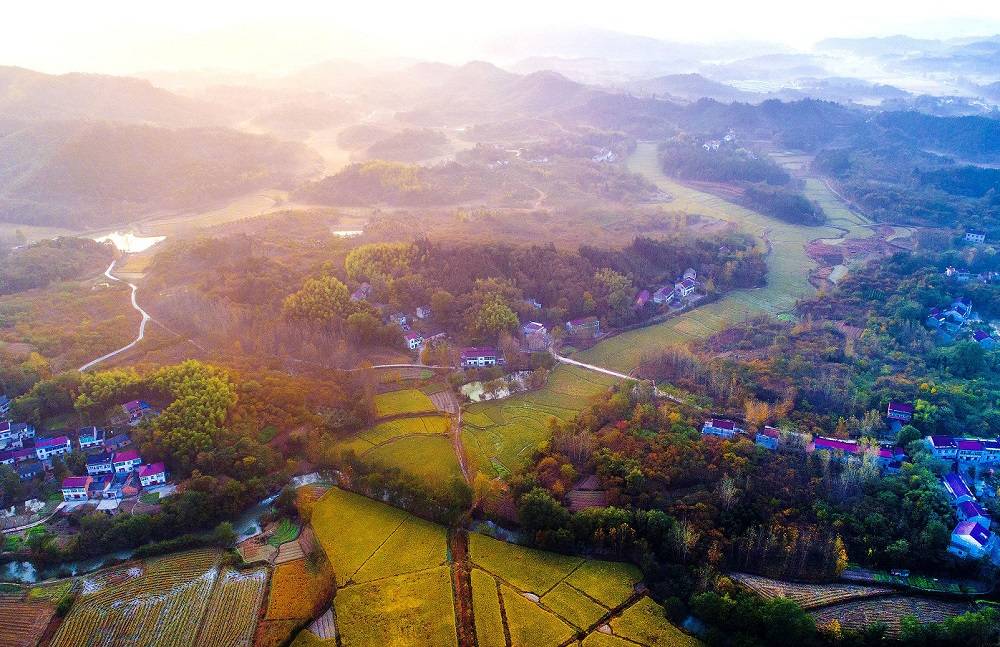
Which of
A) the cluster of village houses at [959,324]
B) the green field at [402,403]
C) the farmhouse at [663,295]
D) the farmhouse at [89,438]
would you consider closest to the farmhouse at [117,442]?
the farmhouse at [89,438]

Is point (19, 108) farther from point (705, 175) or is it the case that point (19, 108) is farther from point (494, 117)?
point (705, 175)

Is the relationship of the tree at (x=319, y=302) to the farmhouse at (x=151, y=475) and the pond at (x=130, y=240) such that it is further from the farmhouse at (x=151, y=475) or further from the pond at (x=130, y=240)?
the pond at (x=130, y=240)

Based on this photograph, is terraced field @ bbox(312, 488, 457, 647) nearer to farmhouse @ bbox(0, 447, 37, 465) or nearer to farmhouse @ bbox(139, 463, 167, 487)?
farmhouse @ bbox(139, 463, 167, 487)

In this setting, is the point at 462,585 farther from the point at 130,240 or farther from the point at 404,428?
the point at 130,240

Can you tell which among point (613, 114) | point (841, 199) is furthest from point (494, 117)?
point (841, 199)

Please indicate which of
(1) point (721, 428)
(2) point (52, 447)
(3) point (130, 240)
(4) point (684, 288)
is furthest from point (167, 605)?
(3) point (130, 240)

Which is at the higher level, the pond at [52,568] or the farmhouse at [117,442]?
the farmhouse at [117,442]
